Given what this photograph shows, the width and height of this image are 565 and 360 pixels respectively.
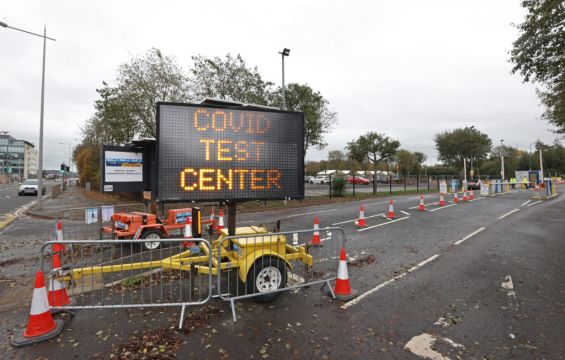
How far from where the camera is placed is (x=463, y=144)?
43.2 metres

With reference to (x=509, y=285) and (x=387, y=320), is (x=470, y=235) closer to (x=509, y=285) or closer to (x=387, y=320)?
(x=509, y=285)

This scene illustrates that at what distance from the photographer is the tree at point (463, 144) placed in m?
42.8

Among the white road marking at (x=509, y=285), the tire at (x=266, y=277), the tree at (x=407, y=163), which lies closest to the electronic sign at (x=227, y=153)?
the tire at (x=266, y=277)

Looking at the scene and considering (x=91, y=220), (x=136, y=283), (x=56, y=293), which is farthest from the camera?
(x=91, y=220)

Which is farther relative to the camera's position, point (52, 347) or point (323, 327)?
point (323, 327)

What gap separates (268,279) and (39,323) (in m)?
2.96

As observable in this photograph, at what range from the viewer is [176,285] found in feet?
15.3

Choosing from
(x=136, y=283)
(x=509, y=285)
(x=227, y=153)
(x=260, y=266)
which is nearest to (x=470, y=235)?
(x=509, y=285)

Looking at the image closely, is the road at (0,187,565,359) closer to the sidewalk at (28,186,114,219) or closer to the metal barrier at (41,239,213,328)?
the metal barrier at (41,239,213,328)

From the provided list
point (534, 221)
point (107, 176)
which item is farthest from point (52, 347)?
point (534, 221)

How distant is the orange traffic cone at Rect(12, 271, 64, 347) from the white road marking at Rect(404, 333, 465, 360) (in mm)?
4292

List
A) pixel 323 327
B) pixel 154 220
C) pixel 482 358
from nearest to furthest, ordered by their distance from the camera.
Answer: pixel 482 358 → pixel 323 327 → pixel 154 220

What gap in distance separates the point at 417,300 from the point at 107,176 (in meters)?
9.53

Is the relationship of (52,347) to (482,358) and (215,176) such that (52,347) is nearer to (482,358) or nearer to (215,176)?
(215,176)
